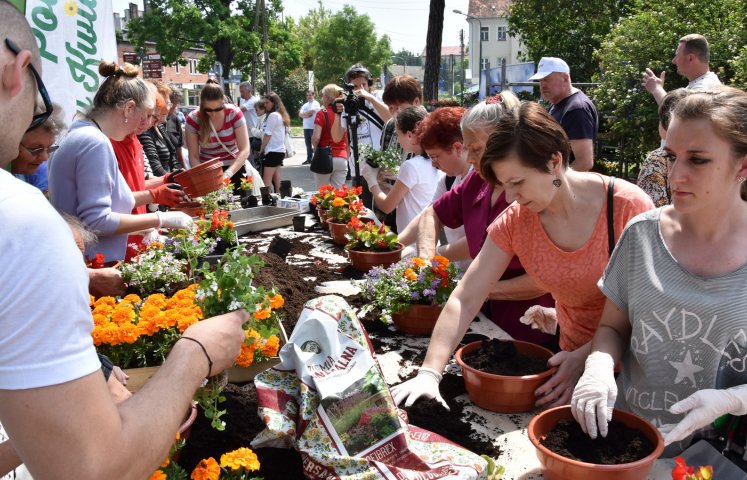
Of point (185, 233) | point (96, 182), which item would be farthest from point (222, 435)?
point (185, 233)

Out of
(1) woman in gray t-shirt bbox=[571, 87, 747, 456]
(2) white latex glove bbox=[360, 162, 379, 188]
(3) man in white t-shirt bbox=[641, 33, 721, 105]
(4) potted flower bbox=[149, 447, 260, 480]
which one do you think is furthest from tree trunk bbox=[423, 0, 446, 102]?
(4) potted flower bbox=[149, 447, 260, 480]

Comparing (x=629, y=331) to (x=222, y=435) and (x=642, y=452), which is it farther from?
(x=222, y=435)

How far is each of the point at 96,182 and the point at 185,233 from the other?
63 cm

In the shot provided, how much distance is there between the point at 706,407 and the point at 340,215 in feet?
10.2

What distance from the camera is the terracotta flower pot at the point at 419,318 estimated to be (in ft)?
7.86

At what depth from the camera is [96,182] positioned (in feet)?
8.80

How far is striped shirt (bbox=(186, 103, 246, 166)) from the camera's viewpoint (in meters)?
5.59

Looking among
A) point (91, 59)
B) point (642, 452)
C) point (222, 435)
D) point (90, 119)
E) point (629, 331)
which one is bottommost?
point (222, 435)

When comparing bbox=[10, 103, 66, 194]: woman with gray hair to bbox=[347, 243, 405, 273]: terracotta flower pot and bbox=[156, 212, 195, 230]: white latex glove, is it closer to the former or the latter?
bbox=[156, 212, 195, 230]: white latex glove

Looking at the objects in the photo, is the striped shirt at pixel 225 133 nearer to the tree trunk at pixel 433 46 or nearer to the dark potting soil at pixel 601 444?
the dark potting soil at pixel 601 444

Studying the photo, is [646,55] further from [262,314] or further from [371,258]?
[262,314]

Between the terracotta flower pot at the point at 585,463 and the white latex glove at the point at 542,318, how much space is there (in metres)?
0.72

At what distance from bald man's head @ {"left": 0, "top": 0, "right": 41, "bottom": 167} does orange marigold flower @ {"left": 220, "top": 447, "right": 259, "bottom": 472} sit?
832 millimetres

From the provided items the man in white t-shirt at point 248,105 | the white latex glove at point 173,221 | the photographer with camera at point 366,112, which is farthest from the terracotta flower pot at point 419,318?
the man in white t-shirt at point 248,105
